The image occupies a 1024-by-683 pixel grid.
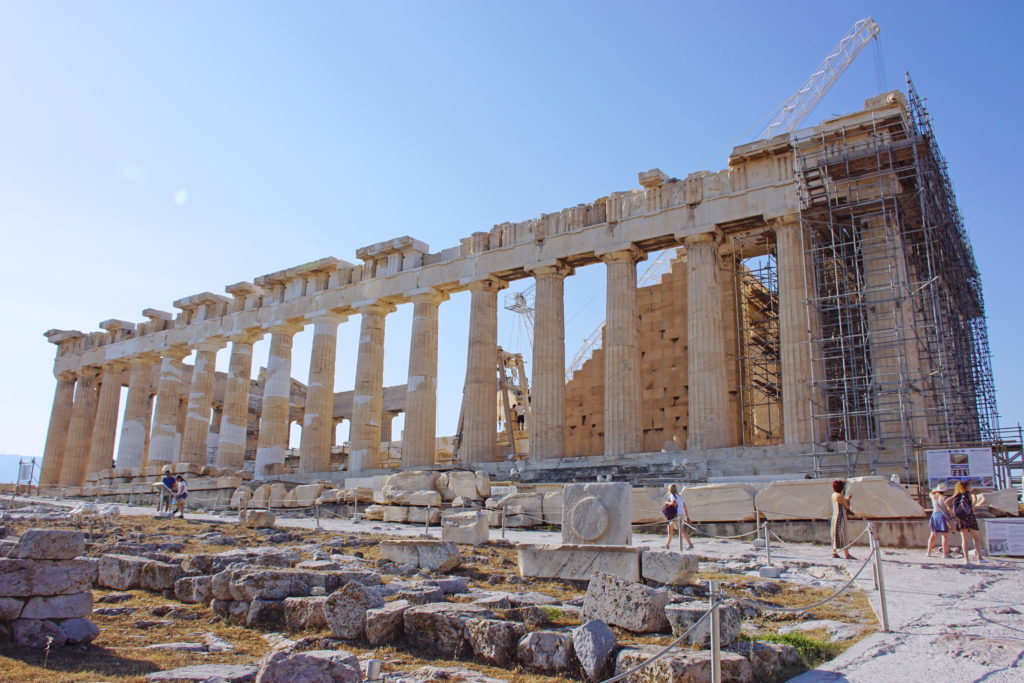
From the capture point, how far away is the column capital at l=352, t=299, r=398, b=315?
1288 inches

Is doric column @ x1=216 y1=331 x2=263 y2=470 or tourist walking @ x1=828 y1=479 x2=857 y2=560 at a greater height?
doric column @ x1=216 y1=331 x2=263 y2=470

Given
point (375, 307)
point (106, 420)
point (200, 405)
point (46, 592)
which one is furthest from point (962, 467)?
point (106, 420)

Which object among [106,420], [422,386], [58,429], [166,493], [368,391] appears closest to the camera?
[166,493]

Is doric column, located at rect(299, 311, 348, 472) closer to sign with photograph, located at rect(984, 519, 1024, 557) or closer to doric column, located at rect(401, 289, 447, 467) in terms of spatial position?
doric column, located at rect(401, 289, 447, 467)

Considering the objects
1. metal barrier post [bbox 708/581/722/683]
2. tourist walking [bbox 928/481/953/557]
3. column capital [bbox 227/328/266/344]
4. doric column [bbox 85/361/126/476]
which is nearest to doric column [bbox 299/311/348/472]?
column capital [bbox 227/328/266/344]

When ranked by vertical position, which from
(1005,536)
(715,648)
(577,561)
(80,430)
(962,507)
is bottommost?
(715,648)

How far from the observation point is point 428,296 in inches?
1224

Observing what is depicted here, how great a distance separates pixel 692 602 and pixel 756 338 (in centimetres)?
2231

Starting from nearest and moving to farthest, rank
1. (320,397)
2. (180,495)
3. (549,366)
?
(180,495) < (549,366) < (320,397)

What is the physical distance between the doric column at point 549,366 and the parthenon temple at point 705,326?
64 mm

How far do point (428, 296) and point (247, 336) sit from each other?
1075 cm

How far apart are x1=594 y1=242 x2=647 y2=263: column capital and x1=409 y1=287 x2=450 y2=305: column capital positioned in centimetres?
689

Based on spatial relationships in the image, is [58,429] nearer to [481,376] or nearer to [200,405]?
[200,405]

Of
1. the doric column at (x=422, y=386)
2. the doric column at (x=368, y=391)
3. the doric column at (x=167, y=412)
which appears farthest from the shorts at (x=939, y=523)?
the doric column at (x=167, y=412)
